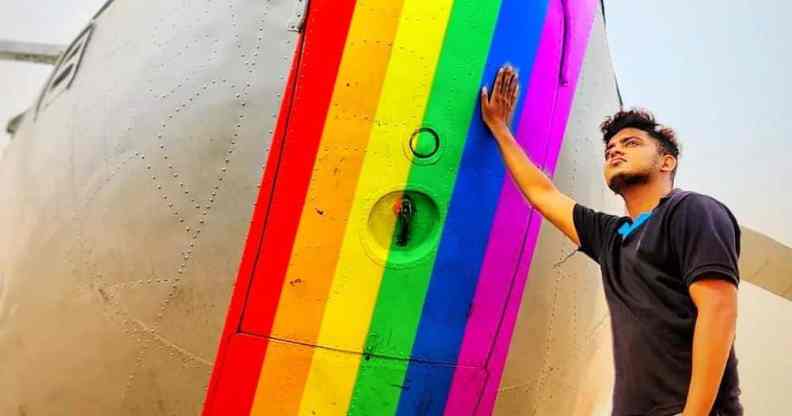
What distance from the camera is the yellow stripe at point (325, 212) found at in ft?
7.11

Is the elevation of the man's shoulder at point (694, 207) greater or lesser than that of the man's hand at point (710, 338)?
greater

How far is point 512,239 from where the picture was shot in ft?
7.64

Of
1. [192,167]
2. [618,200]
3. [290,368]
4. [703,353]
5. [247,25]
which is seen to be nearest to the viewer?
[703,353]

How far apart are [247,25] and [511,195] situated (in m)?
1.02

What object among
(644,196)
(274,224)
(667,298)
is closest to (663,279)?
(667,298)

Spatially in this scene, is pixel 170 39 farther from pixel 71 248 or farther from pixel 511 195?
pixel 511 195

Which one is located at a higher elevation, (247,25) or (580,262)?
(247,25)

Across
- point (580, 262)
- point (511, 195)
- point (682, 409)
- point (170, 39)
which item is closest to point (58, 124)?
point (170, 39)

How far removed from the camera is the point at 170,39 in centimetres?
267

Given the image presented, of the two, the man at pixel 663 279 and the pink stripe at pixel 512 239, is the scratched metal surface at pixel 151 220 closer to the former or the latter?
the pink stripe at pixel 512 239

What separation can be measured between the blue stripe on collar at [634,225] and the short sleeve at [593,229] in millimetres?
52

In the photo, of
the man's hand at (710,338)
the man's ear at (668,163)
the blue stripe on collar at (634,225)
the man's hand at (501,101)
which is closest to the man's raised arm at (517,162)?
the man's hand at (501,101)

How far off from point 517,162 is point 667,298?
684 mm

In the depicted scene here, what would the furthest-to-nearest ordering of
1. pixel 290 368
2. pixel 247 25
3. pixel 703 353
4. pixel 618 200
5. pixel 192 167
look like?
1. pixel 618 200
2. pixel 247 25
3. pixel 192 167
4. pixel 290 368
5. pixel 703 353
